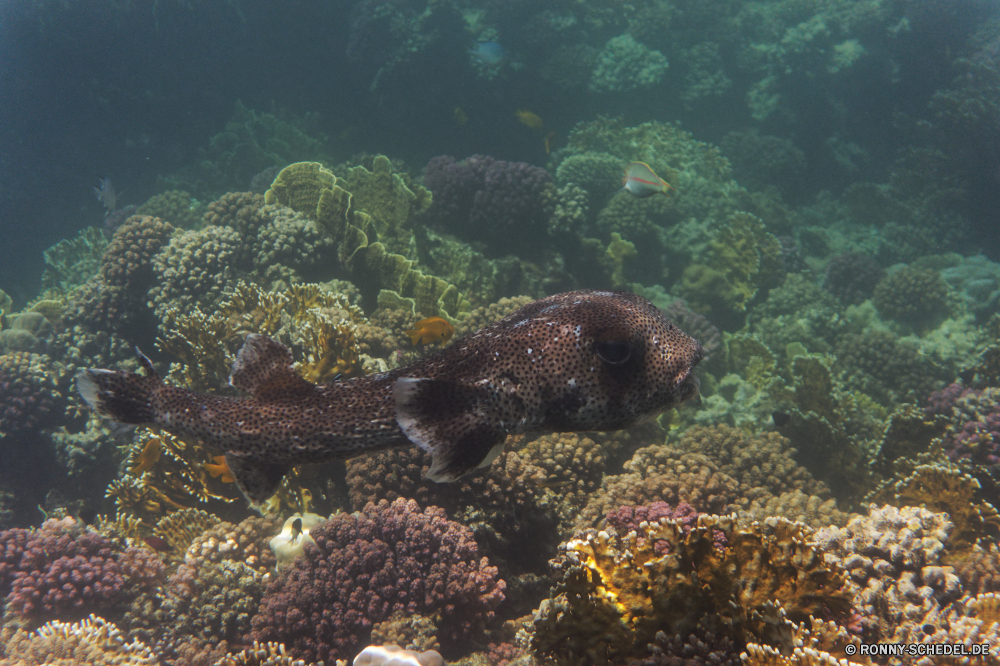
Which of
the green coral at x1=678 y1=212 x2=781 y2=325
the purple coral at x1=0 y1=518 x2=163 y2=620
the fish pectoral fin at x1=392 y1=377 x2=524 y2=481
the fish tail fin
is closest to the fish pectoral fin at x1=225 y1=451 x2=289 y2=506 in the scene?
the fish tail fin

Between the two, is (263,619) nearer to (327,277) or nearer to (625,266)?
(327,277)

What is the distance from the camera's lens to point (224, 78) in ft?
68.8

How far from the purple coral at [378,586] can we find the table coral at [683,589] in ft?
3.91

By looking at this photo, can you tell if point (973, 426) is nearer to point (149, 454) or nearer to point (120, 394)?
point (120, 394)

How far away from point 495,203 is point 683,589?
33.1 feet

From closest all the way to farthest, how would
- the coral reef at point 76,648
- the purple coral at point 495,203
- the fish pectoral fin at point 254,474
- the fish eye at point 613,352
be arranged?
the fish eye at point 613,352 → the fish pectoral fin at point 254,474 → the coral reef at point 76,648 → the purple coral at point 495,203

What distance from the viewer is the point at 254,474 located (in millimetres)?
2418

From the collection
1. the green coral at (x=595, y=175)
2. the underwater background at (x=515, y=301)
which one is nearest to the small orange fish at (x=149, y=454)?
the underwater background at (x=515, y=301)

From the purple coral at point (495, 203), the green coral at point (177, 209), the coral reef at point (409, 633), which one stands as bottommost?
the coral reef at point (409, 633)

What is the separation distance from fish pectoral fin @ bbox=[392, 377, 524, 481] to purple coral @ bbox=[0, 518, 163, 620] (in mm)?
6104

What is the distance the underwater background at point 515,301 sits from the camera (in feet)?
12.3

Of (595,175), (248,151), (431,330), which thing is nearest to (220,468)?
(431,330)

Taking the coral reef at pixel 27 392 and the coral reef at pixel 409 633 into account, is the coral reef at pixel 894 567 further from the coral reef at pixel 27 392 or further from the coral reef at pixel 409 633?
the coral reef at pixel 27 392

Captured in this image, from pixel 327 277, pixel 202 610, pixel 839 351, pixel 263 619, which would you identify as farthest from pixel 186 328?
pixel 839 351
